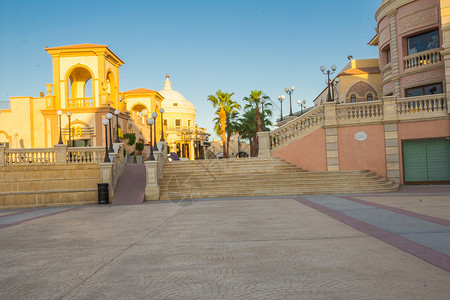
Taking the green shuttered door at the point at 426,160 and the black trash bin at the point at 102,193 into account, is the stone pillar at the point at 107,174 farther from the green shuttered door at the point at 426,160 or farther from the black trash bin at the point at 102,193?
the green shuttered door at the point at 426,160

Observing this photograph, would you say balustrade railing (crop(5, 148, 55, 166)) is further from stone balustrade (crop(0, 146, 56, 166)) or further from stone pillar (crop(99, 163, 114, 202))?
stone pillar (crop(99, 163, 114, 202))

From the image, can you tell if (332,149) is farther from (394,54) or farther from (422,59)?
(394,54)

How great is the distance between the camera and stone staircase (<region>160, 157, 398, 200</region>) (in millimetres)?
16797

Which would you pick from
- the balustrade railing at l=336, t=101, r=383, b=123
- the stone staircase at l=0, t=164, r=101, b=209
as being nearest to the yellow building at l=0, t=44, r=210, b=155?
the stone staircase at l=0, t=164, r=101, b=209

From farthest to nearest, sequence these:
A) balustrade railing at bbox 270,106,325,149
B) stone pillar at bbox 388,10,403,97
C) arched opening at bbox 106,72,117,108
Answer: arched opening at bbox 106,72,117,108 → stone pillar at bbox 388,10,403,97 → balustrade railing at bbox 270,106,325,149

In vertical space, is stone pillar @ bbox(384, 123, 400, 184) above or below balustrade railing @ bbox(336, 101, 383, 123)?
below

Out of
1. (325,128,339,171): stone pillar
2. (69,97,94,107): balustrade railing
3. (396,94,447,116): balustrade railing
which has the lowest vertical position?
(325,128,339,171): stone pillar

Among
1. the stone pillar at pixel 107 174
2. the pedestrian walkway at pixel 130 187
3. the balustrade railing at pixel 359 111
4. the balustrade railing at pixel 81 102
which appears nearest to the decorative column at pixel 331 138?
the balustrade railing at pixel 359 111

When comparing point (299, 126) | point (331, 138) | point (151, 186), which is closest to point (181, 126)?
point (299, 126)

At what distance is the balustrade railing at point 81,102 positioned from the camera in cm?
3045

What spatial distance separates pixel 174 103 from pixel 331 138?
173ft

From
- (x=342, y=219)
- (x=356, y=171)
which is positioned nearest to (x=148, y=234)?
(x=342, y=219)

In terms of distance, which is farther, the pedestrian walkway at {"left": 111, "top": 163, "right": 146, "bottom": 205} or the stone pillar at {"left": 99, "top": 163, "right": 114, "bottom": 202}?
the stone pillar at {"left": 99, "top": 163, "right": 114, "bottom": 202}

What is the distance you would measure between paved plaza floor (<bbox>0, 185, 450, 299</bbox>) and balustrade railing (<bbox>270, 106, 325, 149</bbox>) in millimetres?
10555
